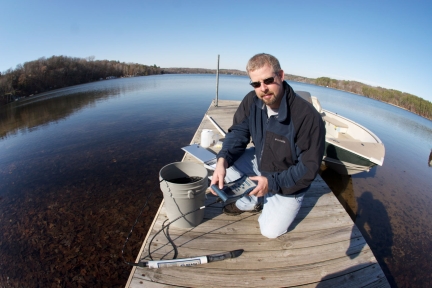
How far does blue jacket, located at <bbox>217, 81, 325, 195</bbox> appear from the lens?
6.33 feet

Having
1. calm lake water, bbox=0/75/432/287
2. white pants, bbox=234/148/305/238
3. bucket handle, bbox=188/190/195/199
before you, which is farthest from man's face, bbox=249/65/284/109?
calm lake water, bbox=0/75/432/287

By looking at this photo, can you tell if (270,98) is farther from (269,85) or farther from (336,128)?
(336,128)

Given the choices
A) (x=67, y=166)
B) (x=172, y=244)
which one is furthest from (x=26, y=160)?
(x=172, y=244)

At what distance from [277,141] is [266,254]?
3.87 feet

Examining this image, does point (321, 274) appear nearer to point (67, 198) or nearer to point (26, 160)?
point (67, 198)

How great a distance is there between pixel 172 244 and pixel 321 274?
1493mm

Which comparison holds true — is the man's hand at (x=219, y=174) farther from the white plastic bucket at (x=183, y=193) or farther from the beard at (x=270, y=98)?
the beard at (x=270, y=98)

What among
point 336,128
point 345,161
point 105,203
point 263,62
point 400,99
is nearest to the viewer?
point 263,62

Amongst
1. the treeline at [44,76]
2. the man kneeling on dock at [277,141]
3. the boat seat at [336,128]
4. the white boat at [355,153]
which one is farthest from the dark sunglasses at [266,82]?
the treeline at [44,76]

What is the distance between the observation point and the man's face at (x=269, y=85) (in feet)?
6.25

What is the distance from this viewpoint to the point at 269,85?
1966 mm

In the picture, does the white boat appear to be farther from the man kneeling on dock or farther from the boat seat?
the man kneeling on dock

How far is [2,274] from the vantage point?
282cm

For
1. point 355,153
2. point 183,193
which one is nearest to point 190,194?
point 183,193
